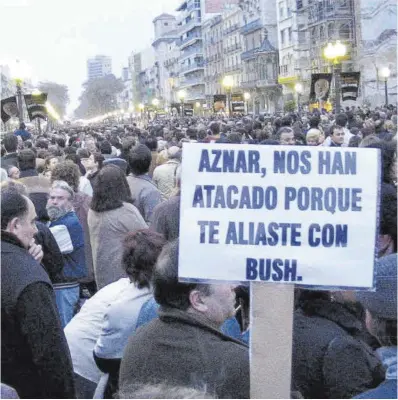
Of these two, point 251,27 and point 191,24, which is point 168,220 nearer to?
point 251,27

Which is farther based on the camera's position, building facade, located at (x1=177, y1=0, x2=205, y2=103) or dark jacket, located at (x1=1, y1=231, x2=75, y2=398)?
building facade, located at (x1=177, y1=0, x2=205, y2=103)

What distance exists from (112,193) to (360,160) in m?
3.40

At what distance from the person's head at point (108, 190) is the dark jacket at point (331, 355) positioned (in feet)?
9.39

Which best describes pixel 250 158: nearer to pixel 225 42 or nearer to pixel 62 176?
pixel 62 176

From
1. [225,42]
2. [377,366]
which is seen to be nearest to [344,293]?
[377,366]

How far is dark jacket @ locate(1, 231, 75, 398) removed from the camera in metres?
3.46

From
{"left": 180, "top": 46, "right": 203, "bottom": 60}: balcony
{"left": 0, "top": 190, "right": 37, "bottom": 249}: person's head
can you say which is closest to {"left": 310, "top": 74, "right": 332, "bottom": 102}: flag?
{"left": 0, "top": 190, "right": 37, "bottom": 249}: person's head

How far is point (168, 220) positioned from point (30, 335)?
7.06 ft

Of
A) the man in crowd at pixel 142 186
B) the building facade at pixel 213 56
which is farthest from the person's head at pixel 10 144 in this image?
the building facade at pixel 213 56

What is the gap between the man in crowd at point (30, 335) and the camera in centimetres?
346

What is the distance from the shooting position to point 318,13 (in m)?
57.6

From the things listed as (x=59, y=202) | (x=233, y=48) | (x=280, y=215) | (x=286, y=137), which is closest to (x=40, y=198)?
(x=59, y=202)

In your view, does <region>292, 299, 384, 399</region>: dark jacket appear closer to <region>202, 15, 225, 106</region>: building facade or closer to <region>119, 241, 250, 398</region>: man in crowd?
<region>119, 241, 250, 398</region>: man in crowd

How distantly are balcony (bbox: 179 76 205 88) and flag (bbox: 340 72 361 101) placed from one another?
3377 inches
